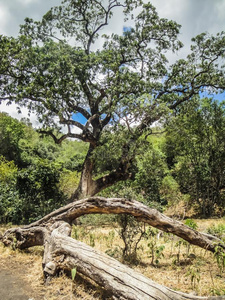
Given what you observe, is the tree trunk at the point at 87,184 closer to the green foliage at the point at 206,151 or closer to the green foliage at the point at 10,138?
the green foliage at the point at 206,151

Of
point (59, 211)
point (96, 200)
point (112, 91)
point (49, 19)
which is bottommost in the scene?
point (59, 211)

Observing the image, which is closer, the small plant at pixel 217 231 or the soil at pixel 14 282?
the soil at pixel 14 282

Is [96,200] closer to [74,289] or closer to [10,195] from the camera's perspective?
[74,289]

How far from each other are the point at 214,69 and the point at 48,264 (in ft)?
37.7

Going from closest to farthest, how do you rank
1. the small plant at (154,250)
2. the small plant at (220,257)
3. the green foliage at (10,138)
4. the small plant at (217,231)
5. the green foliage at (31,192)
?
1. the small plant at (220,257)
2. the small plant at (154,250)
3. the small plant at (217,231)
4. the green foliage at (31,192)
5. the green foliage at (10,138)

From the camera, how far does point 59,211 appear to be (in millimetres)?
5266

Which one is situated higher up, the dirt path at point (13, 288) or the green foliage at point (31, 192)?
the green foliage at point (31, 192)

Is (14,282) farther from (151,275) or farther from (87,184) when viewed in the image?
(87,184)

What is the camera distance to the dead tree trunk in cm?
257

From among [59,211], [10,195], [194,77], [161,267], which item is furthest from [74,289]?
[194,77]

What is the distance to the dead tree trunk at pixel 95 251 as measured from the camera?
257cm

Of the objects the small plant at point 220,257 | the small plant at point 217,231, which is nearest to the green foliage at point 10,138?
the small plant at point 217,231

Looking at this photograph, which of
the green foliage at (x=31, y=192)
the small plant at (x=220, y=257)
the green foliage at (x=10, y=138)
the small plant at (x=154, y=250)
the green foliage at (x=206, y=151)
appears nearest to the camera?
the small plant at (x=220, y=257)

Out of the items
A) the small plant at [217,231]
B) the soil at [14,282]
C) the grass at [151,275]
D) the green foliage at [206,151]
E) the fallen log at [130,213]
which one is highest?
the green foliage at [206,151]
